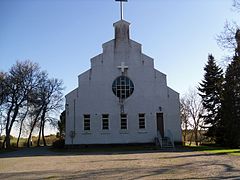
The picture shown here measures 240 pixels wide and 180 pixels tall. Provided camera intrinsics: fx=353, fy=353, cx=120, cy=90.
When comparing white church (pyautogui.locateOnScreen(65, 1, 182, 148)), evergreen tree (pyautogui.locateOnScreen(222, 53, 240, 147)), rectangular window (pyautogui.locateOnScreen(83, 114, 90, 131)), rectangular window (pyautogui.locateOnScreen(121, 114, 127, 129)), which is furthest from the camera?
rectangular window (pyautogui.locateOnScreen(121, 114, 127, 129))

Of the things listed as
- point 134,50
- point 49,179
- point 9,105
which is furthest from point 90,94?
point 49,179

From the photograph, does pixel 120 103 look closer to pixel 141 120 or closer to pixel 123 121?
pixel 123 121

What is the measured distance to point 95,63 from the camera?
38.5 metres

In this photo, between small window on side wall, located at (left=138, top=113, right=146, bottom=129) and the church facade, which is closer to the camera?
the church facade

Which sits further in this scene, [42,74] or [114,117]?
[42,74]

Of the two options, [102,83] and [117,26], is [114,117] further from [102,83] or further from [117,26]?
[117,26]

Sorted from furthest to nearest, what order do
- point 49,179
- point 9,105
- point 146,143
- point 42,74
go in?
point 42,74 < point 9,105 < point 146,143 < point 49,179

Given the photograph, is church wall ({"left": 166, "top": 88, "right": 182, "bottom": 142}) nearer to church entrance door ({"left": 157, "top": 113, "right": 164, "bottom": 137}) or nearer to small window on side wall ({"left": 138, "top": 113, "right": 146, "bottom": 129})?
church entrance door ({"left": 157, "top": 113, "right": 164, "bottom": 137})

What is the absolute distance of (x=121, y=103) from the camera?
37.8 m

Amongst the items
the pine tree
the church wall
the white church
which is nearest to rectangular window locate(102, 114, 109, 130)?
the white church

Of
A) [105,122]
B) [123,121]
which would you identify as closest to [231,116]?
[123,121]

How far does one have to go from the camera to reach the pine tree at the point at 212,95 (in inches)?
1582

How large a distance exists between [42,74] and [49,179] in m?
36.5

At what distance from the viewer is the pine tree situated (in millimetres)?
40188
